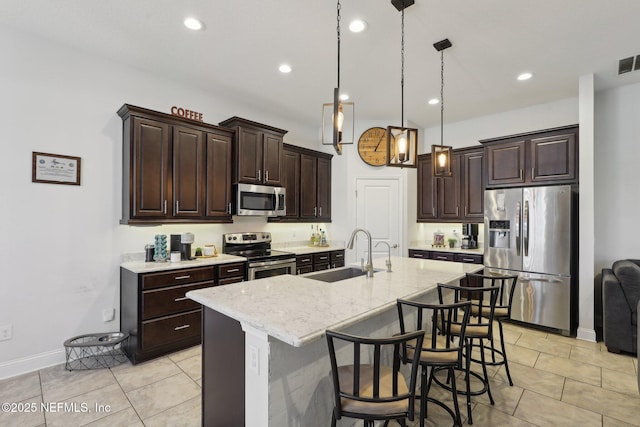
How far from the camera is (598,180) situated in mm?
4031

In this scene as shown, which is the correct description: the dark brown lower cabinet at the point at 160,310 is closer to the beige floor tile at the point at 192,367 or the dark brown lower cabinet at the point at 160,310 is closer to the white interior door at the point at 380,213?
the beige floor tile at the point at 192,367

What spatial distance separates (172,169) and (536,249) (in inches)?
178

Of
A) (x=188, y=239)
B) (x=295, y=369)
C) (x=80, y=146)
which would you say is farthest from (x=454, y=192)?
(x=80, y=146)

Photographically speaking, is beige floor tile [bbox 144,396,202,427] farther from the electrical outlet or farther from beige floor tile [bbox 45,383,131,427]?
the electrical outlet

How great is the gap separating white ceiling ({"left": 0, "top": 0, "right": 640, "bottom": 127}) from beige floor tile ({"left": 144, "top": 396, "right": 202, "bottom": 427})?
3134 mm

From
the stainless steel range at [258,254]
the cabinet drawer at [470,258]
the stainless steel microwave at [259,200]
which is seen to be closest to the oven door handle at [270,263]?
the stainless steel range at [258,254]

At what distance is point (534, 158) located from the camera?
411 cm

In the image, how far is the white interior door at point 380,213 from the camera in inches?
206

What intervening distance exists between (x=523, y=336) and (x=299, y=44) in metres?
4.21

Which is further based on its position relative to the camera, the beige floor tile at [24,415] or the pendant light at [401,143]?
the pendant light at [401,143]

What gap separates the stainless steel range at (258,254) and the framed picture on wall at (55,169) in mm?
1787

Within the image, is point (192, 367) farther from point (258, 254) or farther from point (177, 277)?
point (258, 254)

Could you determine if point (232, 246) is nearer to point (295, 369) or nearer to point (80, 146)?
point (80, 146)

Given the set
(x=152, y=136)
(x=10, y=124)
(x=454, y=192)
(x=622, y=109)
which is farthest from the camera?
(x=454, y=192)
